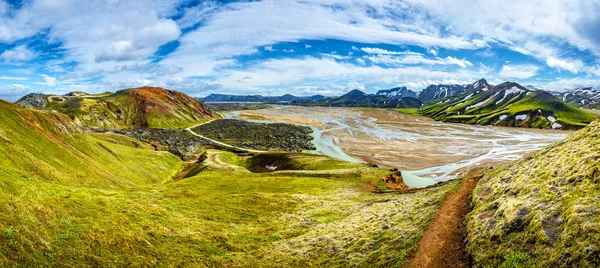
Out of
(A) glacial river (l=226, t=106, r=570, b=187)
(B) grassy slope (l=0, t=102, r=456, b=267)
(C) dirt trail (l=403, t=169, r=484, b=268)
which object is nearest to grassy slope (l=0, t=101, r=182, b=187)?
(B) grassy slope (l=0, t=102, r=456, b=267)

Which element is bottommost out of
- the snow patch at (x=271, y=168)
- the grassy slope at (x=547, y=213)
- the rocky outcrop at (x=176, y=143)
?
the snow patch at (x=271, y=168)

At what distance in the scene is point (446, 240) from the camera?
69.7ft

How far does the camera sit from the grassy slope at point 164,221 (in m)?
19.3

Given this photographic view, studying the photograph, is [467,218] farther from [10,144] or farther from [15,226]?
[10,144]

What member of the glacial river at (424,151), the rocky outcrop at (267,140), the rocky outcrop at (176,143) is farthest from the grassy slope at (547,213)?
the rocky outcrop at (267,140)

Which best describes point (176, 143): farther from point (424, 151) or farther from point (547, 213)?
point (547, 213)

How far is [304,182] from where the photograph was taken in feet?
187

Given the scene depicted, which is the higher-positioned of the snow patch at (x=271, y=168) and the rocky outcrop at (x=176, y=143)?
the rocky outcrop at (x=176, y=143)

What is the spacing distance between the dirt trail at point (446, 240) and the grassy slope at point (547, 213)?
3.06 ft

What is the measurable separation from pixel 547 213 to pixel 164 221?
29864mm

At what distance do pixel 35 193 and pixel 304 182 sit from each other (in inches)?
1600

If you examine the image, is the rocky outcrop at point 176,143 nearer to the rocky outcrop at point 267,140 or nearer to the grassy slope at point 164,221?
the rocky outcrop at point 267,140

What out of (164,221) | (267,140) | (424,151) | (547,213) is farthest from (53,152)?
(267,140)

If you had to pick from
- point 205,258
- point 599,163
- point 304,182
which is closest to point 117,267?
point 205,258
